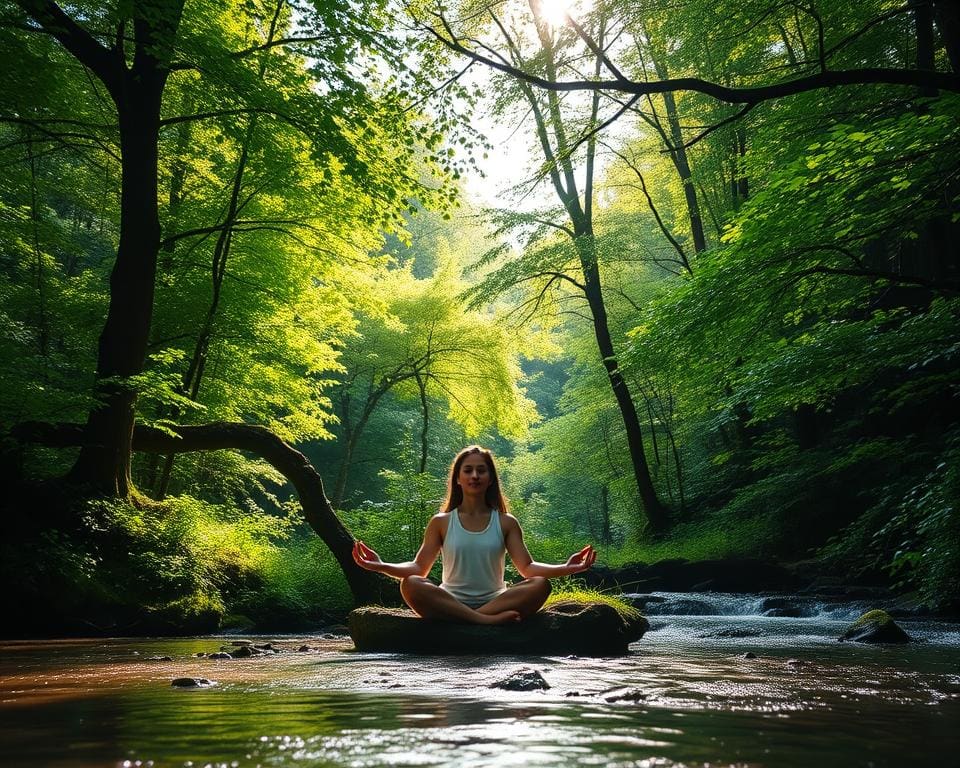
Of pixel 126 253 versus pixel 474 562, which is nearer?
pixel 474 562

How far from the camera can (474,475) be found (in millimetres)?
5688

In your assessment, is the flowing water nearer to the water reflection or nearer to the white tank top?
the water reflection

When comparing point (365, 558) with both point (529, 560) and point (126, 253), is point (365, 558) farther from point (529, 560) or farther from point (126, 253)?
point (126, 253)

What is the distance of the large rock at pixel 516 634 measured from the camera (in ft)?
17.5

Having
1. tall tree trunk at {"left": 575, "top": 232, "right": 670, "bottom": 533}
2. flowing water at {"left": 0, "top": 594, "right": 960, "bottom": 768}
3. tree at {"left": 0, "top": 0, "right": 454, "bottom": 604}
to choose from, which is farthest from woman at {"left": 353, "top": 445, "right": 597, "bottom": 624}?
tall tree trunk at {"left": 575, "top": 232, "right": 670, "bottom": 533}

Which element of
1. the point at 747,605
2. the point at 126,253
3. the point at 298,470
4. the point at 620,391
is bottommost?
the point at 747,605

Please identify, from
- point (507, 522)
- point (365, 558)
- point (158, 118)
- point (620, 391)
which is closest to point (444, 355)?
point (620, 391)

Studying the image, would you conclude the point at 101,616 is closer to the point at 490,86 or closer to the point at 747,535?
the point at 490,86

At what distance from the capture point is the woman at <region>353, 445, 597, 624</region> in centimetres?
541

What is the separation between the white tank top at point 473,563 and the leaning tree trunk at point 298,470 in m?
4.89

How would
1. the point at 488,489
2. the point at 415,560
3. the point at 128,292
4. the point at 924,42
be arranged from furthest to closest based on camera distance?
the point at 924,42
the point at 128,292
the point at 488,489
the point at 415,560

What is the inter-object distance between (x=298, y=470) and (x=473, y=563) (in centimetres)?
553

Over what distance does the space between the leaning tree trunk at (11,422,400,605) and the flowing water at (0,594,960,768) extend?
501 centimetres

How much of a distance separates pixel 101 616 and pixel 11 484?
2.12 m
